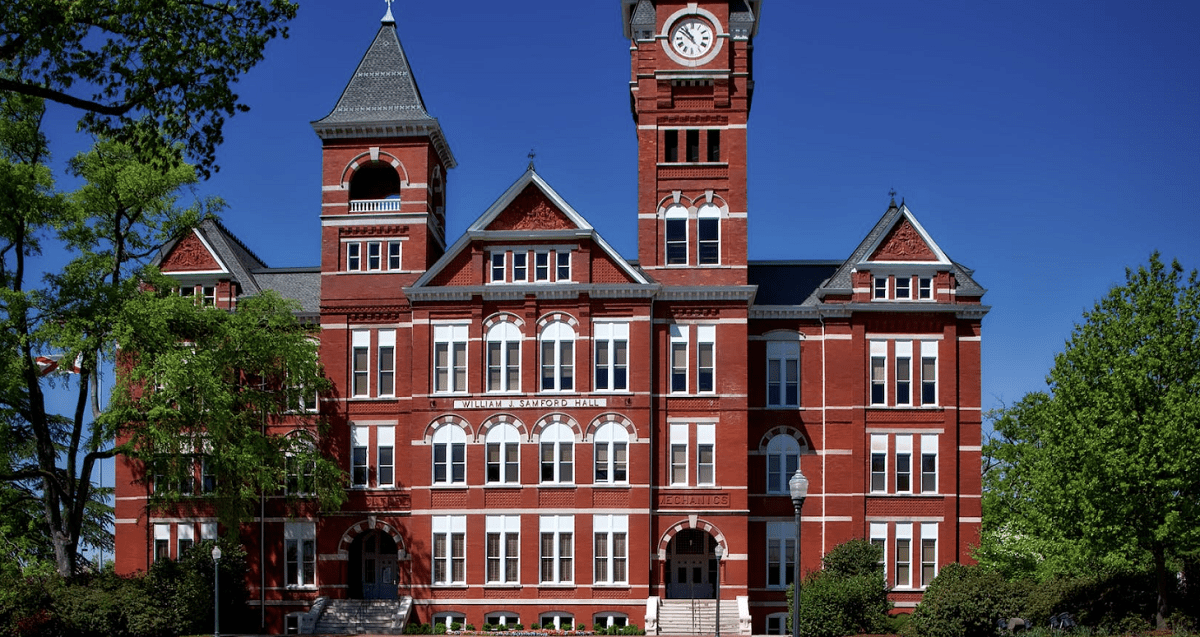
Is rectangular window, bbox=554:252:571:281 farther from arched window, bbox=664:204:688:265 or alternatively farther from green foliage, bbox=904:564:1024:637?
green foliage, bbox=904:564:1024:637

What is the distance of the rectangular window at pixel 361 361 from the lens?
49875 millimetres

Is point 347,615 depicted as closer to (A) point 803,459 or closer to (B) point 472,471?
(B) point 472,471

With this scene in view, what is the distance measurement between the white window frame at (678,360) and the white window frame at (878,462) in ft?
26.2

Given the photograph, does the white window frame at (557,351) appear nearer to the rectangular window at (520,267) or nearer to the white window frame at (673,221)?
the rectangular window at (520,267)

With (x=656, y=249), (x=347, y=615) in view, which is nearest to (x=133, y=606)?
(x=347, y=615)

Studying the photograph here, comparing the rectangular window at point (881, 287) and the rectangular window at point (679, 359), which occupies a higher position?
the rectangular window at point (881, 287)

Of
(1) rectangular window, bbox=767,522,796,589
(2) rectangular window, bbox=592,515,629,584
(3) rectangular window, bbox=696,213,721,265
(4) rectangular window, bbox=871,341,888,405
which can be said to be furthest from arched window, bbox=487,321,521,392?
(4) rectangular window, bbox=871,341,888,405

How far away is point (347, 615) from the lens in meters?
47.4

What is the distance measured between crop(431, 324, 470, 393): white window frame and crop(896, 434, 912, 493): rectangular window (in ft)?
56.2

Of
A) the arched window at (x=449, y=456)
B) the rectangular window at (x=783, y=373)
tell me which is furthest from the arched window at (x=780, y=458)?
the arched window at (x=449, y=456)

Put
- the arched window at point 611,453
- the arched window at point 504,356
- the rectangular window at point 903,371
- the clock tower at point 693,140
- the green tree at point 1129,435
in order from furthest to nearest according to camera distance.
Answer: the rectangular window at point 903,371 < the clock tower at point 693,140 < the arched window at point 504,356 < the arched window at point 611,453 < the green tree at point 1129,435

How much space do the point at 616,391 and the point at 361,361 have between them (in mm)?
10440

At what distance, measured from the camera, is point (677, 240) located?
160ft

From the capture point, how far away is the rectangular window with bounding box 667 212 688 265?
160 ft
